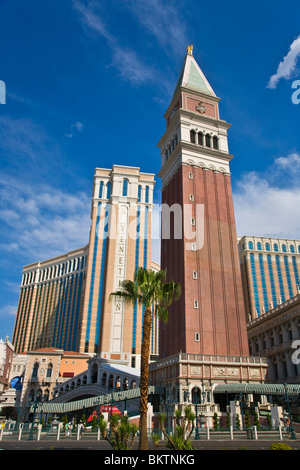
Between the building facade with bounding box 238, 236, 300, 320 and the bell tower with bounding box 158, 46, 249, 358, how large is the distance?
48.2m

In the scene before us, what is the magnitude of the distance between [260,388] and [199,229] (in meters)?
21.1

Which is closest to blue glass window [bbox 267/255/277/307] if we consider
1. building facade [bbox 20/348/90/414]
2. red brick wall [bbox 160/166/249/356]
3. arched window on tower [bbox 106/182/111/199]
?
arched window on tower [bbox 106/182/111/199]

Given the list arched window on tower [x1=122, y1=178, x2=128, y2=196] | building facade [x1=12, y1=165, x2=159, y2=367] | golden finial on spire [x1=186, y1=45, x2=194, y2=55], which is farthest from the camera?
arched window on tower [x1=122, y1=178, x2=128, y2=196]

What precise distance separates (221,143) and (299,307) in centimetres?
2715

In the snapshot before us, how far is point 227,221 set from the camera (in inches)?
2089

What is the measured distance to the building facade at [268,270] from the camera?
97312 millimetres

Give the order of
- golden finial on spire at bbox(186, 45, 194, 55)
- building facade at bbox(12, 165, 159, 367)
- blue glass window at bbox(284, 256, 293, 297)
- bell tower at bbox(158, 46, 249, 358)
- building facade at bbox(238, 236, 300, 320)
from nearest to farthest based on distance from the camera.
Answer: bell tower at bbox(158, 46, 249, 358) → golden finial on spire at bbox(186, 45, 194, 55) → building facade at bbox(12, 165, 159, 367) → building facade at bbox(238, 236, 300, 320) → blue glass window at bbox(284, 256, 293, 297)

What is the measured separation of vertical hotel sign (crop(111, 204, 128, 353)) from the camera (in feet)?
302

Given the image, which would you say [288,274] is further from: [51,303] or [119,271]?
[51,303]

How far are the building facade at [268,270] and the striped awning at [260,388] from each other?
58294 mm

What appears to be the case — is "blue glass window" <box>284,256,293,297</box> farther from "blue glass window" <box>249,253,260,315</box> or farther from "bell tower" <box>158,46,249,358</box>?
"bell tower" <box>158,46,249,358</box>

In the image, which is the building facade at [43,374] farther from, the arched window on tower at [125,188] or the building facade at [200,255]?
the arched window on tower at [125,188]

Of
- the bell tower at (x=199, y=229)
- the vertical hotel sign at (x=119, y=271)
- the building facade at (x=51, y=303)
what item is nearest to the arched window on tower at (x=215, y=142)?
the bell tower at (x=199, y=229)
